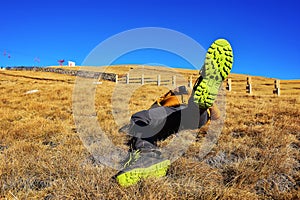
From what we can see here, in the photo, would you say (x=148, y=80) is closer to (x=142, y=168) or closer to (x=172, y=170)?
(x=172, y=170)

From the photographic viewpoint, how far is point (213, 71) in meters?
2.24

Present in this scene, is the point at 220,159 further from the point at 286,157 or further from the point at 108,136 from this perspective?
the point at 108,136

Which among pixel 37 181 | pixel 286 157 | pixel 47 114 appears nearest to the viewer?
pixel 37 181

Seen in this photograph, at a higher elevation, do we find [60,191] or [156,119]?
[156,119]

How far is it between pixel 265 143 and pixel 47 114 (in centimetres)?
472

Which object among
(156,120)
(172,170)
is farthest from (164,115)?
(172,170)

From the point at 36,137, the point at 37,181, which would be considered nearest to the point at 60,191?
the point at 37,181

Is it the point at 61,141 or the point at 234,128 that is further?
the point at 234,128

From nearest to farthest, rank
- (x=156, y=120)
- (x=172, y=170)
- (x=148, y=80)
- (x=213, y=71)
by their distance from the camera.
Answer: (x=213, y=71) → (x=172, y=170) → (x=156, y=120) → (x=148, y=80)

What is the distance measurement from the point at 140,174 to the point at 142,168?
6 cm

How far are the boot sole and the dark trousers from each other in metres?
0.28

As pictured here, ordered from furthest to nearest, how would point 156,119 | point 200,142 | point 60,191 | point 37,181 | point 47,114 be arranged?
1. point 47,114
2. point 200,142
3. point 156,119
4. point 37,181
5. point 60,191

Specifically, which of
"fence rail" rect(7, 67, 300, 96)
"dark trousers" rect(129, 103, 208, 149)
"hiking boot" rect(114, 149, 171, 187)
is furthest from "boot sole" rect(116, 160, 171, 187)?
"fence rail" rect(7, 67, 300, 96)

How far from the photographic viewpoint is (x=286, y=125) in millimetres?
4398
